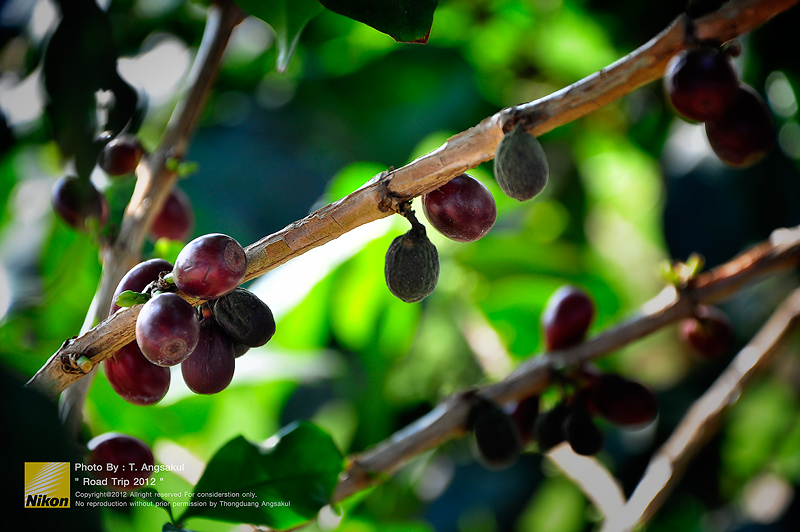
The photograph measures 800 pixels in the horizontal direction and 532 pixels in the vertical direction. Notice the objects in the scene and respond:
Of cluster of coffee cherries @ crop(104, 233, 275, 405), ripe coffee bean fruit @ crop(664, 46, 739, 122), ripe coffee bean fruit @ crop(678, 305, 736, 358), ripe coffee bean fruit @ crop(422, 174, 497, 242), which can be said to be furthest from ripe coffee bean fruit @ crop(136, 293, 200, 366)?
ripe coffee bean fruit @ crop(678, 305, 736, 358)

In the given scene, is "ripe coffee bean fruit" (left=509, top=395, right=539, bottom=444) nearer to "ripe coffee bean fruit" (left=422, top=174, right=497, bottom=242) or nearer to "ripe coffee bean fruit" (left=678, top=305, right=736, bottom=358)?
"ripe coffee bean fruit" (left=678, top=305, right=736, bottom=358)

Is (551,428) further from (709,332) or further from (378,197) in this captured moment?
(378,197)

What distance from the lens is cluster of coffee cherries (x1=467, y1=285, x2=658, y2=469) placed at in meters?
0.74

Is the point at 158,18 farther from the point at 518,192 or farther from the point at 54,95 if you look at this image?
the point at 518,192

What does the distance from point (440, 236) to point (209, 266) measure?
1.17 meters

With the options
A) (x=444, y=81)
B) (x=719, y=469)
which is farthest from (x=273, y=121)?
(x=719, y=469)

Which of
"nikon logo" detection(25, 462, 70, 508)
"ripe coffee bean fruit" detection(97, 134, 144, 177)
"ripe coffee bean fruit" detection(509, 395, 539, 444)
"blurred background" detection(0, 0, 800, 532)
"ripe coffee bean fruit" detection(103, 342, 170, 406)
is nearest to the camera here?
"nikon logo" detection(25, 462, 70, 508)

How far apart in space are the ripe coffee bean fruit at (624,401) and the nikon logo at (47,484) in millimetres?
643

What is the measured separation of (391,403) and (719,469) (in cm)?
95

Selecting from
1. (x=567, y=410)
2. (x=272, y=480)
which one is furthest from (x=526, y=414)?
(x=272, y=480)

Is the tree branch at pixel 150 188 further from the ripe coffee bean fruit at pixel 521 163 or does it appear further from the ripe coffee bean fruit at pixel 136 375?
the ripe coffee bean fruit at pixel 521 163

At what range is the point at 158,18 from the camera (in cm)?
146

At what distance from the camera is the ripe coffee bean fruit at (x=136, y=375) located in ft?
1.76

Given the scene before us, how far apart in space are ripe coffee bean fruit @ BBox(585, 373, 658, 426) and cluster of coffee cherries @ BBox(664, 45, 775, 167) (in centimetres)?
31
